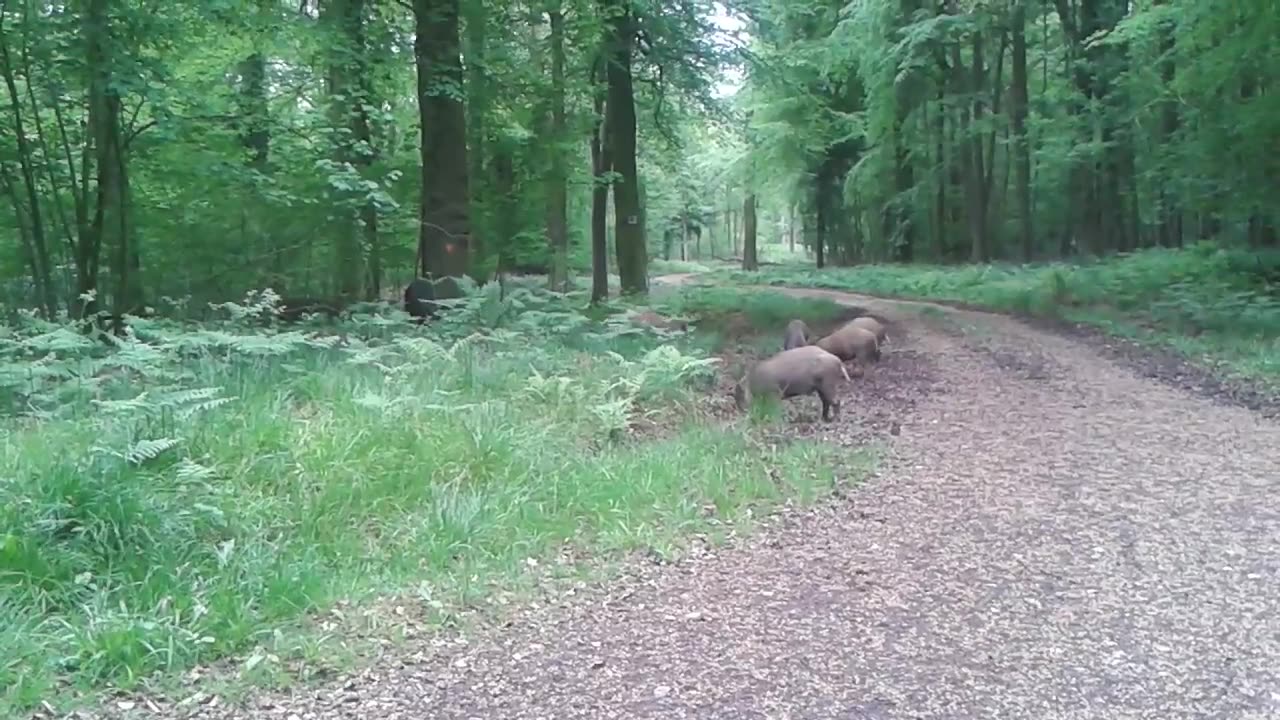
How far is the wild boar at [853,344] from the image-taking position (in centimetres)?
1114

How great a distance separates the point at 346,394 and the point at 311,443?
50.4 inches

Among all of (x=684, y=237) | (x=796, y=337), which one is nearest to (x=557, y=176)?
(x=796, y=337)

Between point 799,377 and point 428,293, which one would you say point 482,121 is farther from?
point 799,377

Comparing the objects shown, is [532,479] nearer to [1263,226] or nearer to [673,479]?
[673,479]

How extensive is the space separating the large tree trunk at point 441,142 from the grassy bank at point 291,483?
4.10 metres

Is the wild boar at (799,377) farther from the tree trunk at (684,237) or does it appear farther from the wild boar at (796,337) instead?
the tree trunk at (684,237)

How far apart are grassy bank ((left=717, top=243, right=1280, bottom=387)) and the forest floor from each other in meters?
4.96

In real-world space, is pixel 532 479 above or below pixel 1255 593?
above

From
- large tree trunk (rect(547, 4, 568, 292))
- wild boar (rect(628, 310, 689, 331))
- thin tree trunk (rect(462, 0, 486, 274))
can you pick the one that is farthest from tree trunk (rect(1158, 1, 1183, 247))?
thin tree trunk (rect(462, 0, 486, 274))

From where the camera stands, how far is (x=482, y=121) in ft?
53.1

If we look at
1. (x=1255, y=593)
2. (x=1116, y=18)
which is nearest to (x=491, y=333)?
(x=1255, y=593)

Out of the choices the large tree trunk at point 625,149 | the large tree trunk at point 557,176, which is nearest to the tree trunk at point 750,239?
the large tree trunk at point 557,176

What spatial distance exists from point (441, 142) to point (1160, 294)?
13064 millimetres

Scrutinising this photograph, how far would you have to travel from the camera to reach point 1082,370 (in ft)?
36.0
